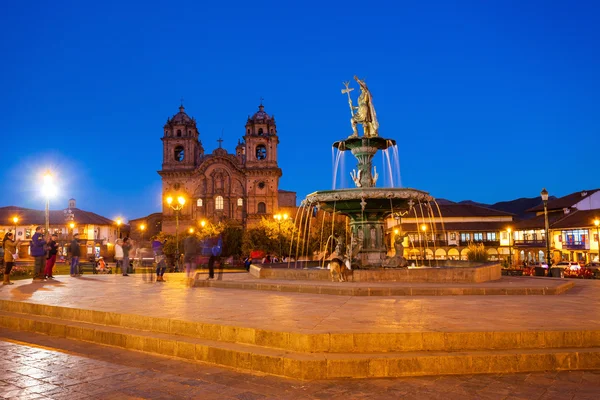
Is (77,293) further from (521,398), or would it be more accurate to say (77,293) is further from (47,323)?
(521,398)

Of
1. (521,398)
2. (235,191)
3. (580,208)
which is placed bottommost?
(521,398)

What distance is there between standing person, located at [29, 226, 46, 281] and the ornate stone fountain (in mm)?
7772

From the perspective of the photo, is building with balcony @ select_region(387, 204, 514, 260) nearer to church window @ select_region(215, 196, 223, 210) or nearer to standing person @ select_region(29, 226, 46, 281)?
church window @ select_region(215, 196, 223, 210)

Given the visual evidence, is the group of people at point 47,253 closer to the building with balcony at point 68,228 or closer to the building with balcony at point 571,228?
the building with balcony at point 571,228

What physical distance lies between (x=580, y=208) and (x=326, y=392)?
5325cm

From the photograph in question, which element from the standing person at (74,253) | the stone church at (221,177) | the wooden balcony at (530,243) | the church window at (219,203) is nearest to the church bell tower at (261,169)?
the stone church at (221,177)

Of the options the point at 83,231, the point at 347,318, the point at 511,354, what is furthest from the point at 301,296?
the point at 83,231

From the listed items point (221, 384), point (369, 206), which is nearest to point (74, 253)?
point (369, 206)

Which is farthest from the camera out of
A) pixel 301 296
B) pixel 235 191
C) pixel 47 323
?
pixel 235 191

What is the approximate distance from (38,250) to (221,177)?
61545 millimetres

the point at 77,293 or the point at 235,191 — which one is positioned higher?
the point at 235,191

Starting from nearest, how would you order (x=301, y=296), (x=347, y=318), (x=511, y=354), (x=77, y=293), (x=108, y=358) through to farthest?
1. (x=511, y=354)
2. (x=108, y=358)
3. (x=347, y=318)
4. (x=301, y=296)
5. (x=77, y=293)

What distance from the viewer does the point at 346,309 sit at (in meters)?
7.61

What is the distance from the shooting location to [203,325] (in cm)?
632
